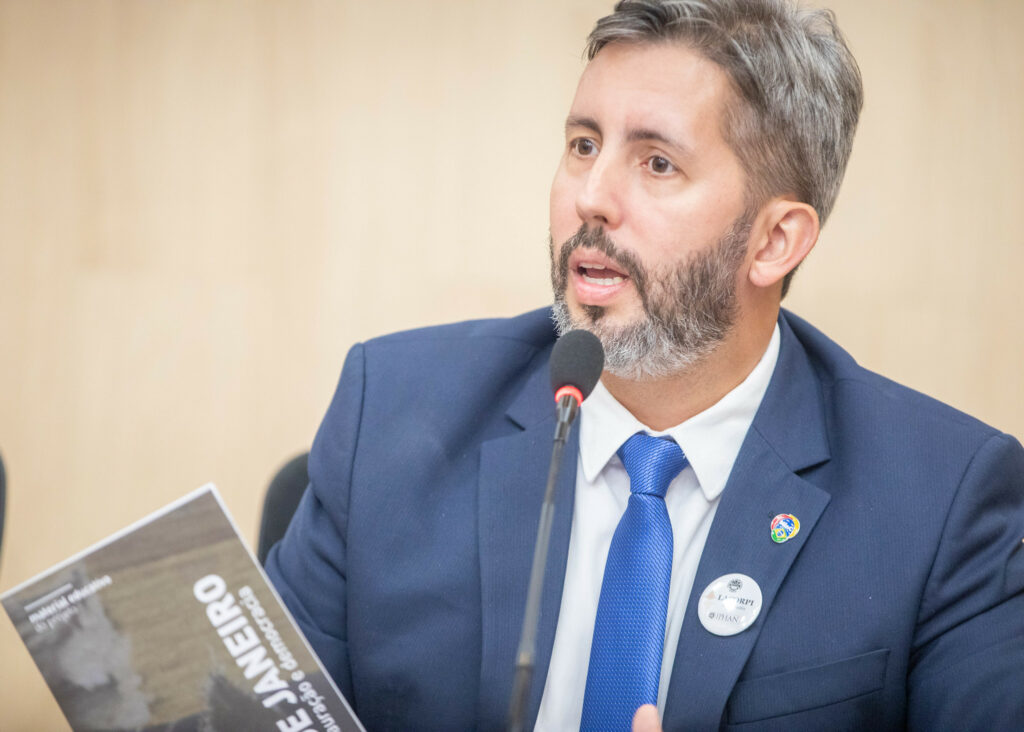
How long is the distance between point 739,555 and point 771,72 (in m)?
0.71

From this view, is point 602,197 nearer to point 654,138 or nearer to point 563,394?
point 654,138

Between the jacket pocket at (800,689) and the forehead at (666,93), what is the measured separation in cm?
76

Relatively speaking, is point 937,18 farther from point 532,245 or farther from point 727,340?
point 727,340

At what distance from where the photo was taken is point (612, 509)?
1558mm

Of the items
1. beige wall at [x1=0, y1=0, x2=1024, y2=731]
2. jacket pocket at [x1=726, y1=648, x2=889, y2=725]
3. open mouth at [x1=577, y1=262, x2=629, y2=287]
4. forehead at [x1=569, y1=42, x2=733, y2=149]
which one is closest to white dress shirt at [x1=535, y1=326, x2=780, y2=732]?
jacket pocket at [x1=726, y1=648, x2=889, y2=725]

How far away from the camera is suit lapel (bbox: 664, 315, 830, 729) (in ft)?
4.48

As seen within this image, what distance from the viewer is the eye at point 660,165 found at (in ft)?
4.94

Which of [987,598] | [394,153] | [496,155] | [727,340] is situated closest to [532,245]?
[496,155]

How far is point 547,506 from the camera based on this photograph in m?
1.01

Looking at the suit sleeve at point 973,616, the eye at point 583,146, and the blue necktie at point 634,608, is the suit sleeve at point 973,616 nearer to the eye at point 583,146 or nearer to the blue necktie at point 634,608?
the blue necktie at point 634,608

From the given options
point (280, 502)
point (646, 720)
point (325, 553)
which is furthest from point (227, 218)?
point (646, 720)

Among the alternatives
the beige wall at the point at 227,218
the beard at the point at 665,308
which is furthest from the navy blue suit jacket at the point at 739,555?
the beige wall at the point at 227,218

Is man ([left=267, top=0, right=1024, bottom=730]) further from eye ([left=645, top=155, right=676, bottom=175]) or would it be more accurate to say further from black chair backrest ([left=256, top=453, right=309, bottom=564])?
black chair backrest ([left=256, top=453, right=309, bottom=564])

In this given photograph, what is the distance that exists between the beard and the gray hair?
0.37ft
